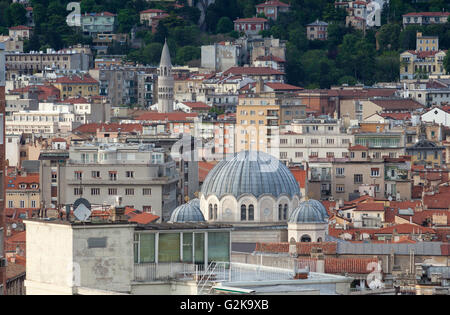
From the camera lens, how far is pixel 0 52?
23.5 m

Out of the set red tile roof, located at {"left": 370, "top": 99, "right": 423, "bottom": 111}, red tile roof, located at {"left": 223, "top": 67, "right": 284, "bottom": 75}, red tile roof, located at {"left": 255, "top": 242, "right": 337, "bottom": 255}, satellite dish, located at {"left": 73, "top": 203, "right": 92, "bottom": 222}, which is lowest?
red tile roof, located at {"left": 255, "top": 242, "right": 337, "bottom": 255}

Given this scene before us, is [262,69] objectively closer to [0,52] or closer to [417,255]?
[417,255]

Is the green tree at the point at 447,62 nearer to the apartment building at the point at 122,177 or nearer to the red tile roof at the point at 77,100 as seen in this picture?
the red tile roof at the point at 77,100

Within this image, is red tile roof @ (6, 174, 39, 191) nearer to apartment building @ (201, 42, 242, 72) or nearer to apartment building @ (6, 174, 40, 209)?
apartment building @ (6, 174, 40, 209)

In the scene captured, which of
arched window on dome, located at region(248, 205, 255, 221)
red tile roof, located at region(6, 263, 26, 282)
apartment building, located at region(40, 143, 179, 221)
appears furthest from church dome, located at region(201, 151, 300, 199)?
red tile roof, located at region(6, 263, 26, 282)

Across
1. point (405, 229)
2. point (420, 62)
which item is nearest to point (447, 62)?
point (420, 62)

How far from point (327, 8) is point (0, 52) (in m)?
125

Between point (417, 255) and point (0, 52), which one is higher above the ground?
point (0, 52)

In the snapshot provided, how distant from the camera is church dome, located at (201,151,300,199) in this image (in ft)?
162

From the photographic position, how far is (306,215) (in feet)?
154

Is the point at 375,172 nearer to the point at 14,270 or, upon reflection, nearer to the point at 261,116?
the point at 261,116

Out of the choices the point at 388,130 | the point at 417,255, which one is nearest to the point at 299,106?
the point at 388,130

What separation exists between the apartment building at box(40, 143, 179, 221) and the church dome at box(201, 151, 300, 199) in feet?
40.6

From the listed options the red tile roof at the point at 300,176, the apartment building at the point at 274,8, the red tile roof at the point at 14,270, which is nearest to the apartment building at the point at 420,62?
the apartment building at the point at 274,8
